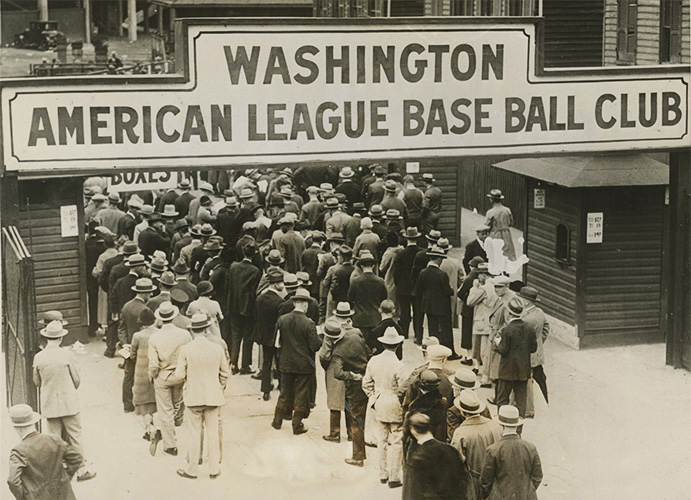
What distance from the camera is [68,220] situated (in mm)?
15805

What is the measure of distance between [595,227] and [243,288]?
220 inches

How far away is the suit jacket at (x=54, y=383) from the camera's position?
36.5 feet

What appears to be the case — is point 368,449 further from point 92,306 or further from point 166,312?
point 92,306

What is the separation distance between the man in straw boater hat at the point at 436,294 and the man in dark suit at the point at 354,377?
11.2 feet

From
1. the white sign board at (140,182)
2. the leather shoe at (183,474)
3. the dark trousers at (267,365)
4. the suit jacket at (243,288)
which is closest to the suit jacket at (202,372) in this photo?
the leather shoe at (183,474)

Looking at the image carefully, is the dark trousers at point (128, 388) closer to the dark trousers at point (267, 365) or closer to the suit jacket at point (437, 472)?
the dark trousers at point (267, 365)

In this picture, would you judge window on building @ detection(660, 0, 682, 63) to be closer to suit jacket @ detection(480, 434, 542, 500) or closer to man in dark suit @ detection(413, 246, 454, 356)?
man in dark suit @ detection(413, 246, 454, 356)

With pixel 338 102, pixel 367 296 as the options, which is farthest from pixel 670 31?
pixel 338 102

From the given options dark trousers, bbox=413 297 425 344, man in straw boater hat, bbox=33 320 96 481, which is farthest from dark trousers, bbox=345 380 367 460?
dark trousers, bbox=413 297 425 344

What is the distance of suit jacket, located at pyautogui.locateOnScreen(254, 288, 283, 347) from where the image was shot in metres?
13.9

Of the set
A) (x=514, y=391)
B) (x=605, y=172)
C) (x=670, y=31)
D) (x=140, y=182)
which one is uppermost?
(x=670, y=31)

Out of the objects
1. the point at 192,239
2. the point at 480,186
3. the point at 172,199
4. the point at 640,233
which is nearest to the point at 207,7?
the point at 480,186

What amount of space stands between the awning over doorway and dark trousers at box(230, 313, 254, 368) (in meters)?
5.15

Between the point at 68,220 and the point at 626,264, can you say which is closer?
the point at 68,220
